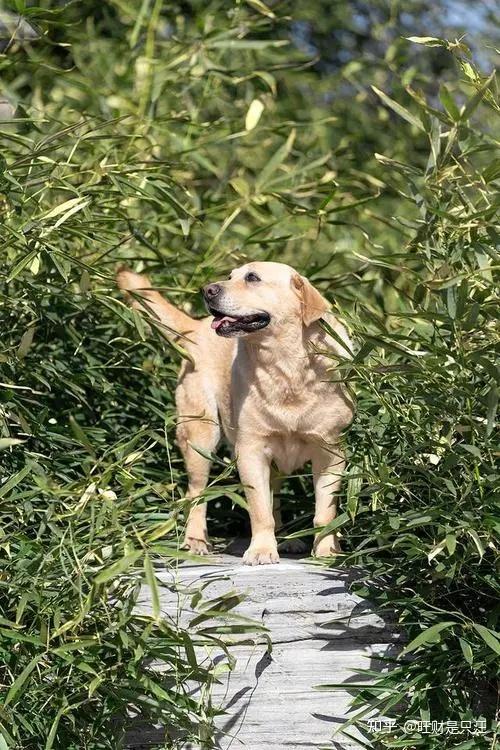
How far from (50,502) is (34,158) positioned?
1.14 m

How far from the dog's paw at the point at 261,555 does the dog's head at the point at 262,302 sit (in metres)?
0.67

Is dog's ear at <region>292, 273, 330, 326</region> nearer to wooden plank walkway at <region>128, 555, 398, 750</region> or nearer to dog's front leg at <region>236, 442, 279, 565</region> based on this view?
dog's front leg at <region>236, 442, 279, 565</region>

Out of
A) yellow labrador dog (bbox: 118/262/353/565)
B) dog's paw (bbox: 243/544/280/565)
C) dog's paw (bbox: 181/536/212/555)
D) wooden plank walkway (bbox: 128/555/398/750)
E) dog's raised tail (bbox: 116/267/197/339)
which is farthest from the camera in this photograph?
dog's raised tail (bbox: 116/267/197/339)

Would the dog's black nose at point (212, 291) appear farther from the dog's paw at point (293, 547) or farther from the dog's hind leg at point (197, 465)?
the dog's paw at point (293, 547)

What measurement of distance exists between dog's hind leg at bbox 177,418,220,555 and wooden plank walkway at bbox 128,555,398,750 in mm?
651

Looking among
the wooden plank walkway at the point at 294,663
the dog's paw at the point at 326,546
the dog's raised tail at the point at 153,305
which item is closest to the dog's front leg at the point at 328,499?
the dog's paw at the point at 326,546

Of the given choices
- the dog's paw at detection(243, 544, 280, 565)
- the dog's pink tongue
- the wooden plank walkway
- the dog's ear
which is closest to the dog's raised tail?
the dog's pink tongue

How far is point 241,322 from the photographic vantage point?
373cm

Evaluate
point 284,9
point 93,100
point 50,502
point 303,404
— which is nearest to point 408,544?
point 303,404

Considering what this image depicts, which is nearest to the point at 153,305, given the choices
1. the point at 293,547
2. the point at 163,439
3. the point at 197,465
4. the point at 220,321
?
the point at 220,321

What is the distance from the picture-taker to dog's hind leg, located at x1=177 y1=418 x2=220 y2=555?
390 centimetres

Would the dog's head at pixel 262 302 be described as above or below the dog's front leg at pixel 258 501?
above

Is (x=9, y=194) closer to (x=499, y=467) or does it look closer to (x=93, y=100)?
(x=499, y=467)

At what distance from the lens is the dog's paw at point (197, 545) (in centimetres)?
383
